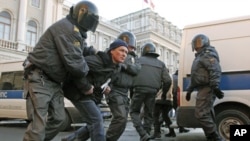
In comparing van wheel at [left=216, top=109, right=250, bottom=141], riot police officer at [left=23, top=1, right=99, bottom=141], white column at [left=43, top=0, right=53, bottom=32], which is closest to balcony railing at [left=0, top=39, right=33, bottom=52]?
white column at [left=43, top=0, right=53, bottom=32]

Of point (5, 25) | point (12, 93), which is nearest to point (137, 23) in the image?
point (5, 25)

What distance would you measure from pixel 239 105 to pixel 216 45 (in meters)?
1.08

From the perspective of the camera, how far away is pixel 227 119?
193 inches

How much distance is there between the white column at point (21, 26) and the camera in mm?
27156

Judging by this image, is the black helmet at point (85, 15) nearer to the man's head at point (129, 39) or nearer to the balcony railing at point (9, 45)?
the man's head at point (129, 39)

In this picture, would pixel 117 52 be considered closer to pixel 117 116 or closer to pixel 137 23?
pixel 117 116

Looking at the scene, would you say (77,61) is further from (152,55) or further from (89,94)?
(152,55)

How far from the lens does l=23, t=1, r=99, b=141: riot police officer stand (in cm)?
276

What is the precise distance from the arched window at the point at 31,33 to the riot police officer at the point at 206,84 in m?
26.5

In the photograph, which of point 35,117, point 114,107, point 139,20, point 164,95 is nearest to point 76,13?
point 35,117

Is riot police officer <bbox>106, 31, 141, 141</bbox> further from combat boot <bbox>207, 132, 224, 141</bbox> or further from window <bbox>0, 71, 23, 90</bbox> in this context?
window <bbox>0, 71, 23, 90</bbox>

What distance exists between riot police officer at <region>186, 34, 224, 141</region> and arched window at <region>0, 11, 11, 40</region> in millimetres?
25240

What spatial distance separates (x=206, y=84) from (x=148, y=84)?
1.21 metres

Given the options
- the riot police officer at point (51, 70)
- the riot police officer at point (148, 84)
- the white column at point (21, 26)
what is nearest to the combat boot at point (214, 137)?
the riot police officer at point (148, 84)
